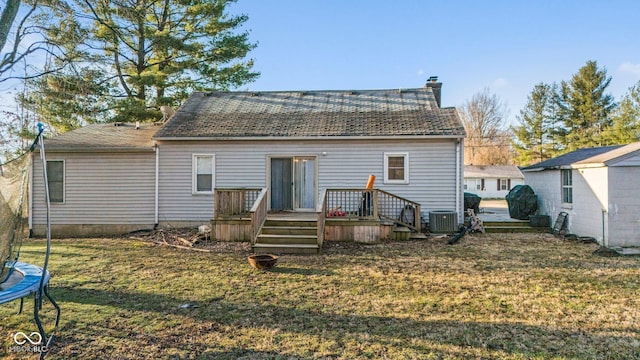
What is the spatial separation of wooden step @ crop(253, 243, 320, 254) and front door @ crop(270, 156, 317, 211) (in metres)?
3.05

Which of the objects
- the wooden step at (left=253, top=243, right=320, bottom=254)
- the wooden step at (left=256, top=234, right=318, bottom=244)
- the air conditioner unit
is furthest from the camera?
the air conditioner unit

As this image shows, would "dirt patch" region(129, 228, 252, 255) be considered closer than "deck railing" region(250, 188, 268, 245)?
No

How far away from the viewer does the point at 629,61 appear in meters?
29.2

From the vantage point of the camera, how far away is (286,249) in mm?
8047

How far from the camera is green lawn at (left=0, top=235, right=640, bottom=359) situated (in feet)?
11.6

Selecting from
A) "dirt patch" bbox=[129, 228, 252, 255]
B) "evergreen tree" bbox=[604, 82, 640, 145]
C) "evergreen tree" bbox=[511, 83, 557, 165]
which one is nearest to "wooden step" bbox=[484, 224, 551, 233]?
"dirt patch" bbox=[129, 228, 252, 255]

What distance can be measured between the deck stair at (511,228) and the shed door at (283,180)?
21.6 feet

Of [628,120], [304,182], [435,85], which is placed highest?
[628,120]

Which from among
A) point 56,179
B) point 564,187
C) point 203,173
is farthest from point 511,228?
point 56,179

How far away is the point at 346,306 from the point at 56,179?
37.5 ft

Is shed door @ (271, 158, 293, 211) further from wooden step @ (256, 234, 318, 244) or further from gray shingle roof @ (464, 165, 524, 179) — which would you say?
gray shingle roof @ (464, 165, 524, 179)

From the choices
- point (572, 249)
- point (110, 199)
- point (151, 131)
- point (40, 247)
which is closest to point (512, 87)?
point (572, 249)

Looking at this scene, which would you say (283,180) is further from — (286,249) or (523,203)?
(523,203)

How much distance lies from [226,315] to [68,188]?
9.97 meters
